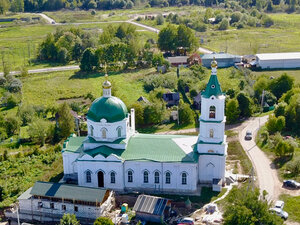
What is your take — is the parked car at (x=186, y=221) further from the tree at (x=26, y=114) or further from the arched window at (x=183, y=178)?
the tree at (x=26, y=114)

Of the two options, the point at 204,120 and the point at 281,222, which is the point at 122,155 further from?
the point at 281,222

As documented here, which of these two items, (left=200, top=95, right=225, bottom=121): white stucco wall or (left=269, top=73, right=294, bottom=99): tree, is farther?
(left=269, top=73, right=294, bottom=99): tree

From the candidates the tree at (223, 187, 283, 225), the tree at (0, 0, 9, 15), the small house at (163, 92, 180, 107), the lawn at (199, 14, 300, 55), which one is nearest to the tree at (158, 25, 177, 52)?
the lawn at (199, 14, 300, 55)

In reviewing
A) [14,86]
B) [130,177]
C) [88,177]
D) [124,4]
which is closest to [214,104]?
[130,177]

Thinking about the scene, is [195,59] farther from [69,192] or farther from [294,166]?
[69,192]

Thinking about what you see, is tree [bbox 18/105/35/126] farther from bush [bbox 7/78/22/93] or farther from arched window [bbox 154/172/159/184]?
arched window [bbox 154/172/159/184]

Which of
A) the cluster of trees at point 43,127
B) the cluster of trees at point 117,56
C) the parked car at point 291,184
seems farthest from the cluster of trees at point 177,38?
the parked car at point 291,184

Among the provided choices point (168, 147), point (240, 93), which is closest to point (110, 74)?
point (240, 93)
